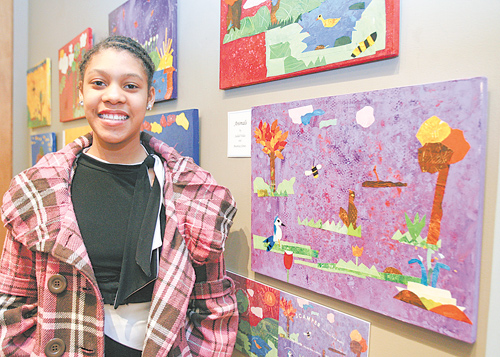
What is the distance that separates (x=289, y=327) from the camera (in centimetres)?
84

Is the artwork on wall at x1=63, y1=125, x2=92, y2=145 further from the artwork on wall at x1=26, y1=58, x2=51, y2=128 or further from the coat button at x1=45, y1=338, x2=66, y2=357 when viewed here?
the coat button at x1=45, y1=338, x2=66, y2=357

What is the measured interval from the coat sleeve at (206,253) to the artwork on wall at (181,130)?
234mm

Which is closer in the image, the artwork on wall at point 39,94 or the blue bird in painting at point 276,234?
the blue bird in painting at point 276,234

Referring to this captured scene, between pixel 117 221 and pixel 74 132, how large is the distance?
128 cm

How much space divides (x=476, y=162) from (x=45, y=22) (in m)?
2.57

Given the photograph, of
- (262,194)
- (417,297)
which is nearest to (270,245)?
(262,194)

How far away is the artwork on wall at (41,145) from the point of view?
6.78 feet

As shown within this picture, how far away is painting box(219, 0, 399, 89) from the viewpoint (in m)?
0.64

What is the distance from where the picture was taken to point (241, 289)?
0.98 m

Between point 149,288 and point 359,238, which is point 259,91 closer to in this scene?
point 359,238

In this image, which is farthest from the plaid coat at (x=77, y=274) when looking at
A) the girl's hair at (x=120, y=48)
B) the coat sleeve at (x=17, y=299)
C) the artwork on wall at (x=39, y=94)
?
the artwork on wall at (x=39, y=94)

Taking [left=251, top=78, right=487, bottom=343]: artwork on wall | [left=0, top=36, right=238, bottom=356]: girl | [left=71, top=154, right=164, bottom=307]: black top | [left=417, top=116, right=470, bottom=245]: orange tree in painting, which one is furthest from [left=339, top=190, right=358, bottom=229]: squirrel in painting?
[left=71, top=154, right=164, bottom=307]: black top

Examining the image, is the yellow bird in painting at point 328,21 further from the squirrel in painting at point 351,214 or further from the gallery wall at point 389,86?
the squirrel in painting at point 351,214

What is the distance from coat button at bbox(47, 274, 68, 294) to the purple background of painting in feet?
1.66
